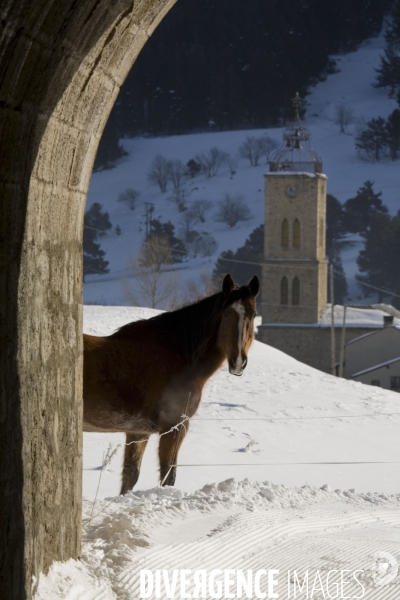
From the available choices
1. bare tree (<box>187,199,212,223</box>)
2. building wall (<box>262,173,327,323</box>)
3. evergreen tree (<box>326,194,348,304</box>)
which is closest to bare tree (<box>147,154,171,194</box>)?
bare tree (<box>187,199,212,223</box>)

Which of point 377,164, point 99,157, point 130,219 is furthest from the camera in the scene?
point 99,157

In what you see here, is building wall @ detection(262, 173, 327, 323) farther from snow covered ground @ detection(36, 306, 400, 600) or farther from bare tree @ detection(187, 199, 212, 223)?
snow covered ground @ detection(36, 306, 400, 600)

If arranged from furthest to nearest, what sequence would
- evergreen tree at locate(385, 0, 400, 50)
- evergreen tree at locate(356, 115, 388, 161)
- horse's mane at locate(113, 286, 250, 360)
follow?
evergreen tree at locate(385, 0, 400, 50) < evergreen tree at locate(356, 115, 388, 161) < horse's mane at locate(113, 286, 250, 360)

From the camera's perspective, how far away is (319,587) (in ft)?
10.5

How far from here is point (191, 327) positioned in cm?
533

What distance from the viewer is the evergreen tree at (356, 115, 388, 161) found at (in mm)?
88475

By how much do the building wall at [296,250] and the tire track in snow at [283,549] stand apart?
157 feet

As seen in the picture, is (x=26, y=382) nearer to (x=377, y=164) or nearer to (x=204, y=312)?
(x=204, y=312)

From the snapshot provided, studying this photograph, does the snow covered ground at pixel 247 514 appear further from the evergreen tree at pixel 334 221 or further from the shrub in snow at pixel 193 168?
the shrub in snow at pixel 193 168

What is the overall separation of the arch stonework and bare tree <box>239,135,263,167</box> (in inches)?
3685

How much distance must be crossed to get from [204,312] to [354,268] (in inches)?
2594

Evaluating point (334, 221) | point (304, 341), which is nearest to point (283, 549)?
point (304, 341)

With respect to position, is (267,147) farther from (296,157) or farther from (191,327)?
(191,327)

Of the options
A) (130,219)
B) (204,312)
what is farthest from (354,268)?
(204,312)
